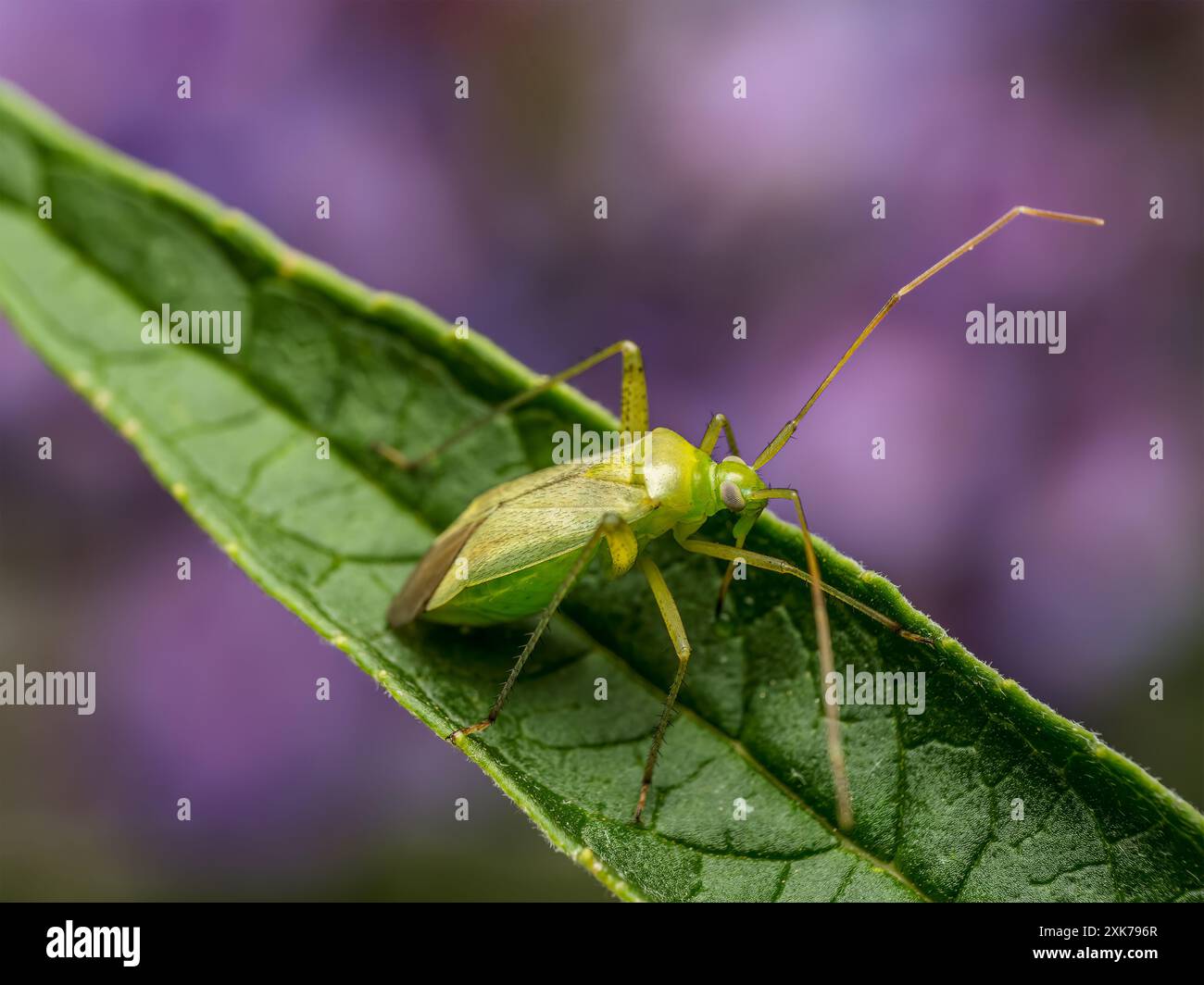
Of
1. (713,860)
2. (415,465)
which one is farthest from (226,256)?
(713,860)

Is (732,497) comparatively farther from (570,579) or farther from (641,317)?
(641,317)

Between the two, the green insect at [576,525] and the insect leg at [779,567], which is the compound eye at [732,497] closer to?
the green insect at [576,525]

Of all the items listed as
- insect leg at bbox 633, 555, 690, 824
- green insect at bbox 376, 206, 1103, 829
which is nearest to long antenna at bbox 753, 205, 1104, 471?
green insect at bbox 376, 206, 1103, 829

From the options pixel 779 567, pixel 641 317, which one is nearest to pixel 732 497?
pixel 779 567

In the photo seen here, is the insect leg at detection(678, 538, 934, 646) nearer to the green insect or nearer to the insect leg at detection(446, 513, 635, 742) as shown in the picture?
the green insect

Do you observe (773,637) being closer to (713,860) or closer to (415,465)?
(713,860)
